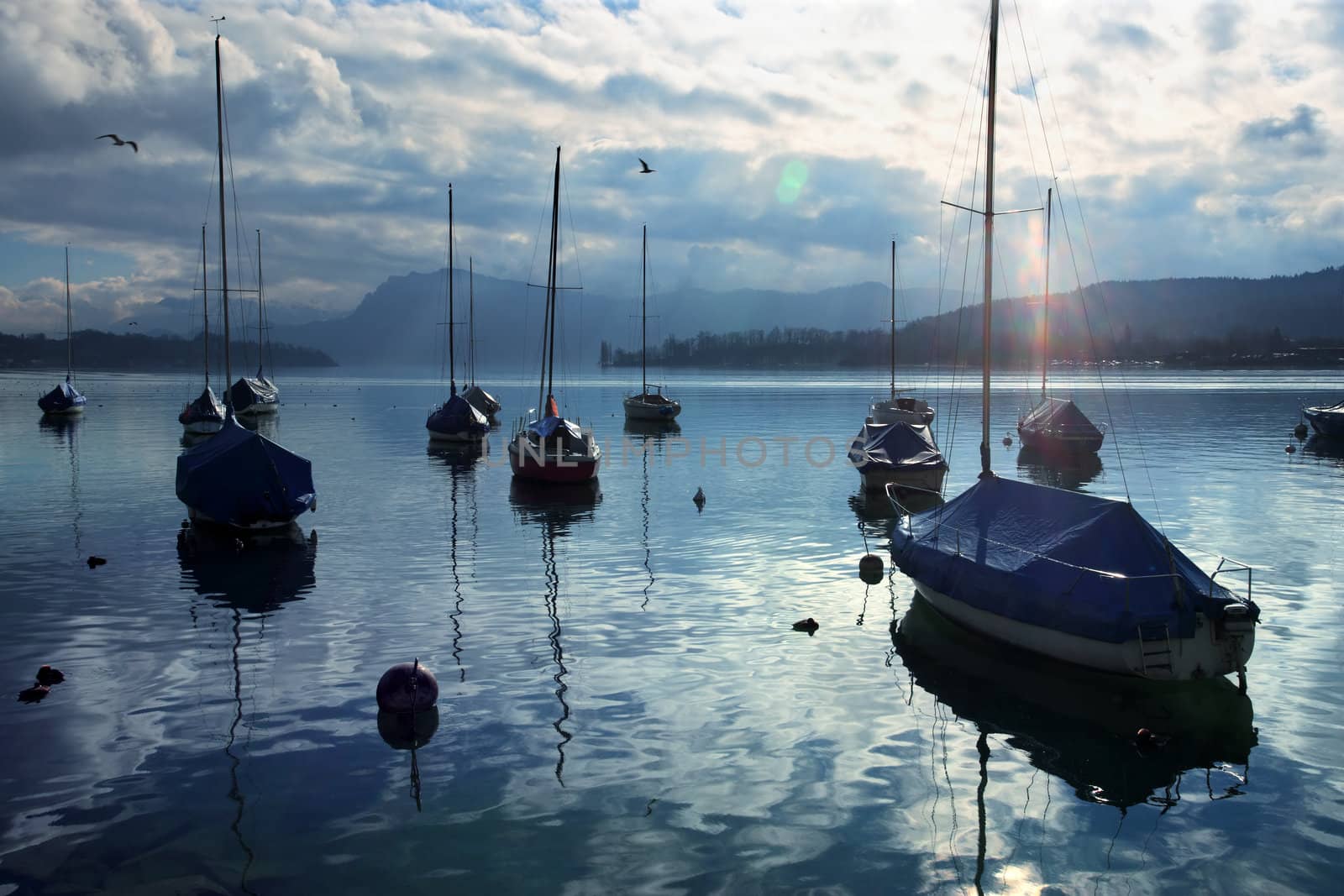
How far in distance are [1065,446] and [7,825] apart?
179ft

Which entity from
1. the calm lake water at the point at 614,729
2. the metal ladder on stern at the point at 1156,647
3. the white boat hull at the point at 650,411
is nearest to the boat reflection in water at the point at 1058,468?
the calm lake water at the point at 614,729

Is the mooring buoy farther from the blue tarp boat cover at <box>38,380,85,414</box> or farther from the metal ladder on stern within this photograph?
the blue tarp boat cover at <box>38,380,85,414</box>

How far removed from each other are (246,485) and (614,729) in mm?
20141

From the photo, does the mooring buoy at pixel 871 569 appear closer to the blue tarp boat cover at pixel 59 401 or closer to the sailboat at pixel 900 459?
the sailboat at pixel 900 459

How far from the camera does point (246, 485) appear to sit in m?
30.4

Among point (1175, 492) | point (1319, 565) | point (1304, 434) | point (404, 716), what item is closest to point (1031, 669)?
point (404, 716)

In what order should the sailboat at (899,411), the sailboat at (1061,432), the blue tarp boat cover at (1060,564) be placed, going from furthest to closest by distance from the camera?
the sailboat at (899,411) → the sailboat at (1061,432) → the blue tarp boat cover at (1060,564)

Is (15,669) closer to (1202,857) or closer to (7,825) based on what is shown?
(7,825)

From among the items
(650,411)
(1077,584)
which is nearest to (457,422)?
(650,411)

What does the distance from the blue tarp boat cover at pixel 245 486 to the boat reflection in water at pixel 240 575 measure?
0.95 m

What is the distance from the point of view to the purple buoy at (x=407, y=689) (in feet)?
50.7

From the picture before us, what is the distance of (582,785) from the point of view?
43.2 feet

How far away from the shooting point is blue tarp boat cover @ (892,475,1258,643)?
16.2 meters

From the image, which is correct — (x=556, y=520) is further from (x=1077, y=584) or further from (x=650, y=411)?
(x=650, y=411)
